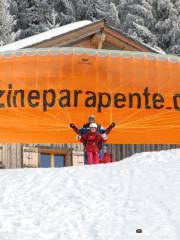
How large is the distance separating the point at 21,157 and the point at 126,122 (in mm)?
3062

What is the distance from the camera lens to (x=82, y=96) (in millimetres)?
16688

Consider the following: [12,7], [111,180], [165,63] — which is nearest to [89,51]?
[165,63]

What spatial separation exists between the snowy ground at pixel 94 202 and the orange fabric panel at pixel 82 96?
628 cm

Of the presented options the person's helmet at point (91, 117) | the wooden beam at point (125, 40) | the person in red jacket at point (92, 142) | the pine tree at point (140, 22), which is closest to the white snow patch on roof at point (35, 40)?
the wooden beam at point (125, 40)

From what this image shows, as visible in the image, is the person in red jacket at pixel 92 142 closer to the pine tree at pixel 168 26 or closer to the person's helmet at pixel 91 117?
the person's helmet at pixel 91 117

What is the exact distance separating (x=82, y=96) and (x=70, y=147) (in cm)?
206

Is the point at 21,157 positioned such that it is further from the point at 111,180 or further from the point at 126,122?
the point at 111,180

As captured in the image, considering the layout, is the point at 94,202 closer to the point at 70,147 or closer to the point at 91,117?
the point at 91,117

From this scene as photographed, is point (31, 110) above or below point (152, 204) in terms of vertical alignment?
above

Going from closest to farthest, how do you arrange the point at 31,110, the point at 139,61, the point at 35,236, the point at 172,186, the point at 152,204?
the point at 35,236 → the point at 152,204 → the point at 172,186 → the point at 31,110 → the point at 139,61

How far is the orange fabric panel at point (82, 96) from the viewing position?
16391 mm

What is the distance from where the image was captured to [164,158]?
10336 millimetres

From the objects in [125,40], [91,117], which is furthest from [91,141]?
[125,40]

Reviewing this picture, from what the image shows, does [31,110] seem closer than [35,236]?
No
